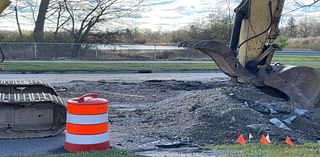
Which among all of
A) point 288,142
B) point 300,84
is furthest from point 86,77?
point 288,142

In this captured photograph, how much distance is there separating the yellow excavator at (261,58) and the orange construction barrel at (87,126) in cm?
380

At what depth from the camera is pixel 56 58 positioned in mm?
37125

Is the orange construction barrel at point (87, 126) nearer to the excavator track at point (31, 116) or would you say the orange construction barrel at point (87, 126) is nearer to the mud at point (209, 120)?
the mud at point (209, 120)

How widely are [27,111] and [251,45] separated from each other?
5.18 meters

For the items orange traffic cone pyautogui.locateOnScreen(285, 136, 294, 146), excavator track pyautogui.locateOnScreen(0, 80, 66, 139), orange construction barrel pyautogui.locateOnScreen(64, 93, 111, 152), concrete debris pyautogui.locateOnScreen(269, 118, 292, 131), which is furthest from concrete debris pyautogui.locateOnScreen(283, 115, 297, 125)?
excavator track pyautogui.locateOnScreen(0, 80, 66, 139)

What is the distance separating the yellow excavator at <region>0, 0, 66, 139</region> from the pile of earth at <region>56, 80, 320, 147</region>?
1.09m

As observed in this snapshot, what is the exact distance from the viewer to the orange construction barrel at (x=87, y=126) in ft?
28.0

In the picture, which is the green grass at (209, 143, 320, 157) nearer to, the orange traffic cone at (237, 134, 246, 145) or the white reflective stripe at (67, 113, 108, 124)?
the orange traffic cone at (237, 134, 246, 145)

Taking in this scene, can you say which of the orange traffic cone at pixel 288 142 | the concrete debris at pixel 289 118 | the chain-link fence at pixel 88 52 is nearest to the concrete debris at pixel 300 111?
the concrete debris at pixel 289 118

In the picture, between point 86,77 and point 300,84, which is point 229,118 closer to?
point 300,84

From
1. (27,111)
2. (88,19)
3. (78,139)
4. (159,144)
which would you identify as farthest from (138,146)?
(88,19)

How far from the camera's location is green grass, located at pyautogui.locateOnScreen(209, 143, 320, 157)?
27.2 ft

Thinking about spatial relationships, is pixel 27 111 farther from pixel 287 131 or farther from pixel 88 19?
pixel 88 19

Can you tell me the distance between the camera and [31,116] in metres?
10.1
